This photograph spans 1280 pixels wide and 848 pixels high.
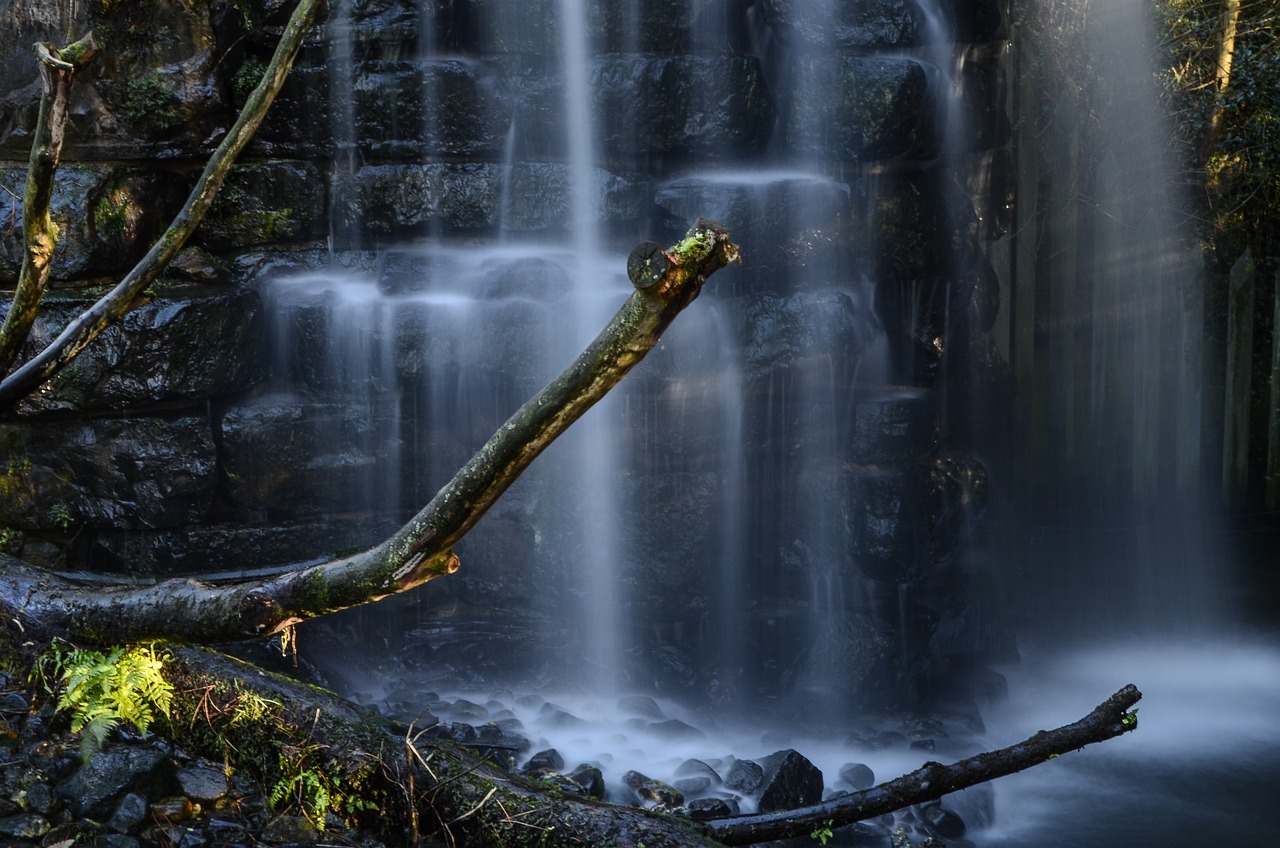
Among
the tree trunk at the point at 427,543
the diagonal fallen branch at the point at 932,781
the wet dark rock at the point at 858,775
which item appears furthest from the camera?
the wet dark rock at the point at 858,775

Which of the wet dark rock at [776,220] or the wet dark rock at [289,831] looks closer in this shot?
the wet dark rock at [289,831]

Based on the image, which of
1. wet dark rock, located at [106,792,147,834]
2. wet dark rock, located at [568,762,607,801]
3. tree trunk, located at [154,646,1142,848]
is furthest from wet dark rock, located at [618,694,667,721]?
wet dark rock, located at [106,792,147,834]

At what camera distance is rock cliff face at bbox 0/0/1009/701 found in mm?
5590

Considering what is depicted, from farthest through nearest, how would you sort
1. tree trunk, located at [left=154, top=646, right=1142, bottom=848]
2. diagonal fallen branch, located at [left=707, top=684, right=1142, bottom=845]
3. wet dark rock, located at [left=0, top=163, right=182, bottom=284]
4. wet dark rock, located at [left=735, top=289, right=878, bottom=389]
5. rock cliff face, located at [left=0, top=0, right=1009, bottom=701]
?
wet dark rock, located at [left=735, top=289, right=878, bottom=389] → rock cliff face, located at [left=0, top=0, right=1009, bottom=701] → wet dark rock, located at [left=0, top=163, right=182, bottom=284] → diagonal fallen branch, located at [left=707, top=684, right=1142, bottom=845] → tree trunk, located at [left=154, top=646, right=1142, bottom=848]

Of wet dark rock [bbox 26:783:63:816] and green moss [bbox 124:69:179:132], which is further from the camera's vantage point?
green moss [bbox 124:69:179:132]

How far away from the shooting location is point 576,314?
598 centimetres

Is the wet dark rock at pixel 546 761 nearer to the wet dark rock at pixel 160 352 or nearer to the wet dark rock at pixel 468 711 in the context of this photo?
the wet dark rock at pixel 468 711

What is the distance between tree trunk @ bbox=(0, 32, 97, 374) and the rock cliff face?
225 cm

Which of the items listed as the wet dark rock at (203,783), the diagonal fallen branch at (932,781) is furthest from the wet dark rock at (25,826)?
the diagonal fallen branch at (932,781)

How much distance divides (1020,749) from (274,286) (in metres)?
4.60

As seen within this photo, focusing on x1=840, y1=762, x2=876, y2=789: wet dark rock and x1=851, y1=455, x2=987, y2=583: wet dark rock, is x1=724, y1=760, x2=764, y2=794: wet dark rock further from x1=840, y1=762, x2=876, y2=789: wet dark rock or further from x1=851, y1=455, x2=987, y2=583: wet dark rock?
x1=851, y1=455, x2=987, y2=583: wet dark rock

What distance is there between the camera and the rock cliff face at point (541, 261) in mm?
5590

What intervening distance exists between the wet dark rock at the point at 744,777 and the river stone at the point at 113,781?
251 cm

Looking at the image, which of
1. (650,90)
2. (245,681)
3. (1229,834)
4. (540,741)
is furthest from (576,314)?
(1229,834)
